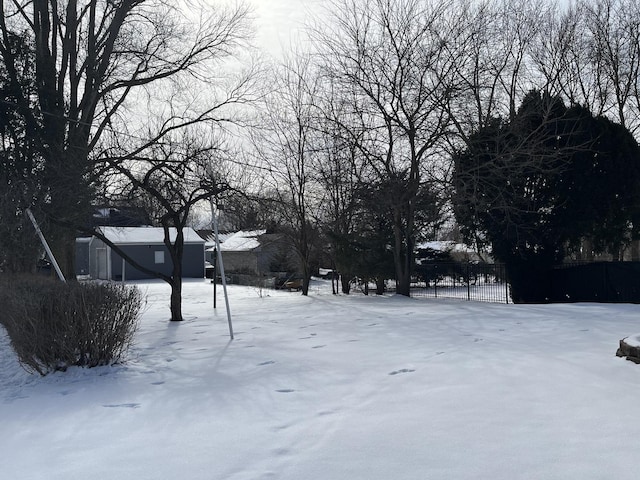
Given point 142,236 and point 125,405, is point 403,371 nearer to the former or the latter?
point 125,405

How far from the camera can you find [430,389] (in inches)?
231

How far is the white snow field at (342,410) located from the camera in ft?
13.1

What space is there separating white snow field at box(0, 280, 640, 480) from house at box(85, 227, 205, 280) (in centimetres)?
3039

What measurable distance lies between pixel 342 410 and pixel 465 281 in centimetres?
1622

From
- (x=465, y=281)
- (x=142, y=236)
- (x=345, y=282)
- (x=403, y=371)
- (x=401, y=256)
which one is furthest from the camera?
(x=142, y=236)

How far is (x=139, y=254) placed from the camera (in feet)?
128

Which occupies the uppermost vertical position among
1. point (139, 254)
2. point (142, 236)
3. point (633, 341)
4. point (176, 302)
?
point (142, 236)

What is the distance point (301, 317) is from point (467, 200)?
22.9 feet

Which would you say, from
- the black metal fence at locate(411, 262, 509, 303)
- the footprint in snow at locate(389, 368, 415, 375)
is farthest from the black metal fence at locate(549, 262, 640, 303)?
the footprint in snow at locate(389, 368, 415, 375)

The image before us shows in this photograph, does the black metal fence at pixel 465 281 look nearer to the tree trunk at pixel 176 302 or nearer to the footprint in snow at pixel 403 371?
the tree trunk at pixel 176 302

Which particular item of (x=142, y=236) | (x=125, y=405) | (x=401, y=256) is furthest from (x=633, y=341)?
(x=142, y=236)

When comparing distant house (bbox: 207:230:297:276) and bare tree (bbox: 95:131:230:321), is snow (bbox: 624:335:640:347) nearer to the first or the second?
bare tree (bbox: 95:131:230:321)

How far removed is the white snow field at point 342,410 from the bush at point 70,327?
22 centimetres

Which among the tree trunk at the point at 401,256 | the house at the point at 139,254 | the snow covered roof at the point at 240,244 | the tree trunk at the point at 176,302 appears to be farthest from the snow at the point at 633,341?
the snow covered roof at the point at 240,244
